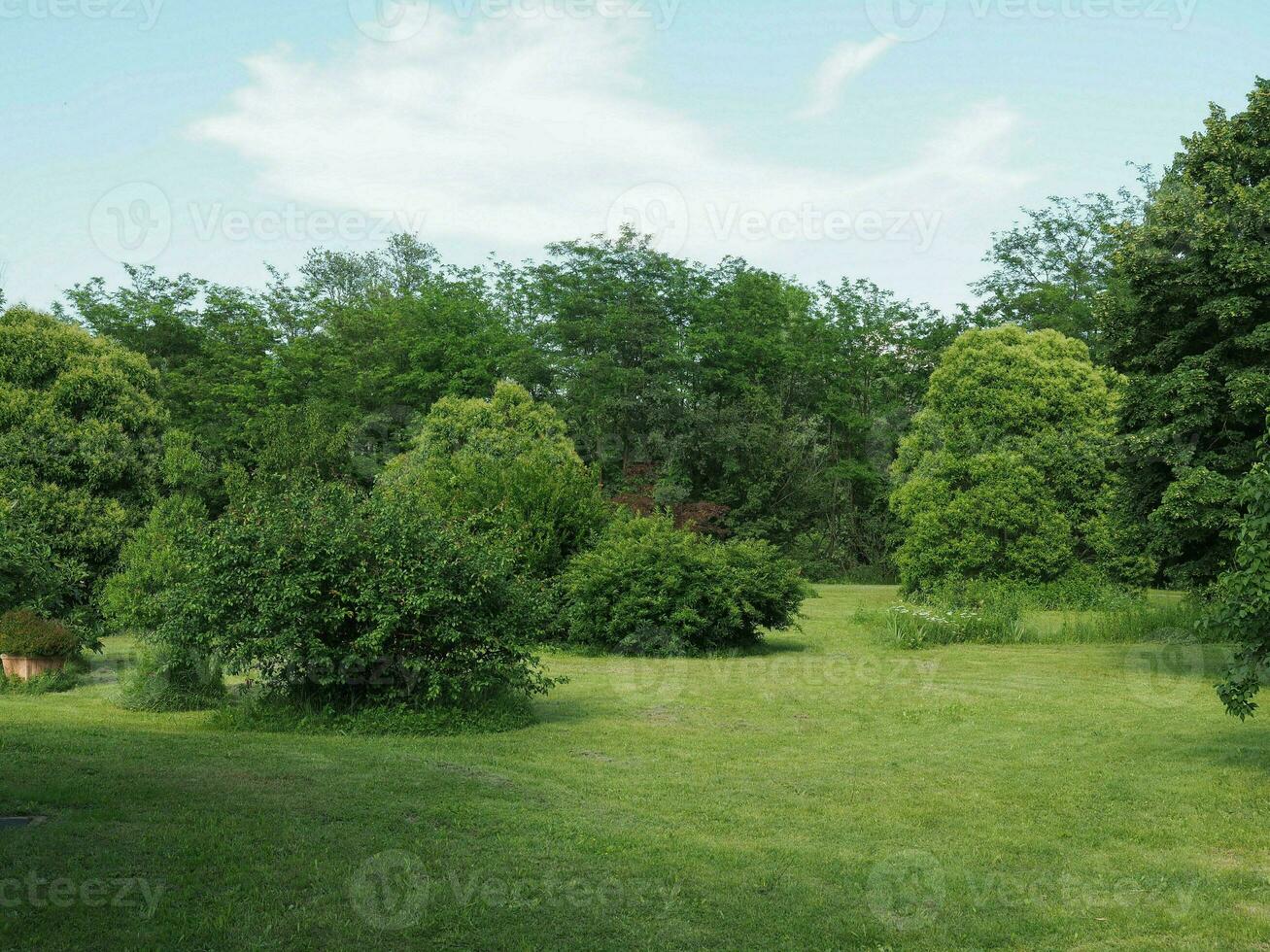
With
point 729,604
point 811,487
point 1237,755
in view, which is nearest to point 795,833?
point 1237,755

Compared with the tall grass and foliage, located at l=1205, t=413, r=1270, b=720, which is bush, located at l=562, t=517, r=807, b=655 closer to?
the tall grass

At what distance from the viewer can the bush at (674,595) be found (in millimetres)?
17453

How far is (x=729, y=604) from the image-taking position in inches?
679

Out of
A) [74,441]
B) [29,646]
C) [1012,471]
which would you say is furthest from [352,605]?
[1012,471]

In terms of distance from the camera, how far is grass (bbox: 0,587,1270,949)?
17.7ft

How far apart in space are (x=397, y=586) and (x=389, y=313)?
3758 cm

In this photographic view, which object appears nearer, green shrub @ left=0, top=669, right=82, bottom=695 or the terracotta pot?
green shrub @ left=0, top=669, right=82, bottom=695

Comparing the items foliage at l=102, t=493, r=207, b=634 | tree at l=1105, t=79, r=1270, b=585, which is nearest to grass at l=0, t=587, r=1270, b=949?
foliage at l=102, t=493, r=207, b=634

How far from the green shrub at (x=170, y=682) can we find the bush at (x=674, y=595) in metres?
6.86

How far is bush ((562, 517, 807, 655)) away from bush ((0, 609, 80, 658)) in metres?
7.42

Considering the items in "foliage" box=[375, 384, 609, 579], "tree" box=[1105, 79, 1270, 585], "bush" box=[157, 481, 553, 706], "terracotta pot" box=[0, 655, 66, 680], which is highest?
"tree" box=[1105, 79, 1270, 585]

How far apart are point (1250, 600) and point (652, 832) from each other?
4.79 metres

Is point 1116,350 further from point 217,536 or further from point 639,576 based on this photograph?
point 217,536

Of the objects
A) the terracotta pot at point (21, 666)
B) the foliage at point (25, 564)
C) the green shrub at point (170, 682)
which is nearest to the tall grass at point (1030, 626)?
the green shrub at point (170, 682)
